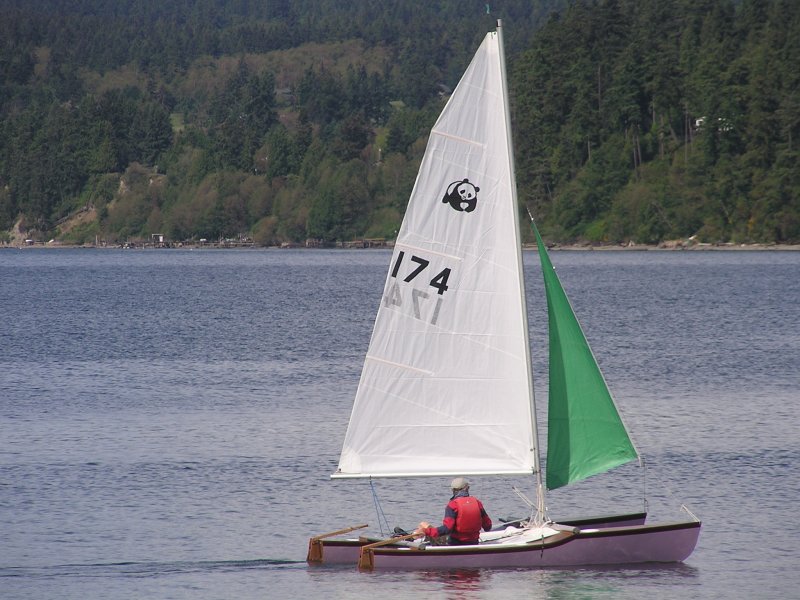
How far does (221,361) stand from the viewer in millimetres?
70000

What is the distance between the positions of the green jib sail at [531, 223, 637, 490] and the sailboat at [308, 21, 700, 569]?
1.0 inches

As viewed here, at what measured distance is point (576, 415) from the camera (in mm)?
26625

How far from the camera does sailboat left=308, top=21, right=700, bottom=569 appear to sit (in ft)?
82.2

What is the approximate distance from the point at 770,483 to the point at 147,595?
17.8 meters

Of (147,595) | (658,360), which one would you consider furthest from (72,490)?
(658,360)

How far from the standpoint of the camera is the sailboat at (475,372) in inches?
986

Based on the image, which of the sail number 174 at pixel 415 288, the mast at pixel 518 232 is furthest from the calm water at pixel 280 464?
the sail number 174 at pixel 415 288

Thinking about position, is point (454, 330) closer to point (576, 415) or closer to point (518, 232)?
point (518, 232)

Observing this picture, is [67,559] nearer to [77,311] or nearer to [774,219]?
[77,311]

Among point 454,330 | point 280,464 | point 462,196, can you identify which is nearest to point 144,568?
point 454,330

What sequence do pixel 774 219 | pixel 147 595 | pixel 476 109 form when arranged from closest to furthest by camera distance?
pixel 476 109
pixel 147 595
pixel 774 219

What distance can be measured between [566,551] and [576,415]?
8.46 feet

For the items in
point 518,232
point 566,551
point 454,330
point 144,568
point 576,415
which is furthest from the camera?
point 144,568

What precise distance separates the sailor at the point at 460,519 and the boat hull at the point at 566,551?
0.24 metres
